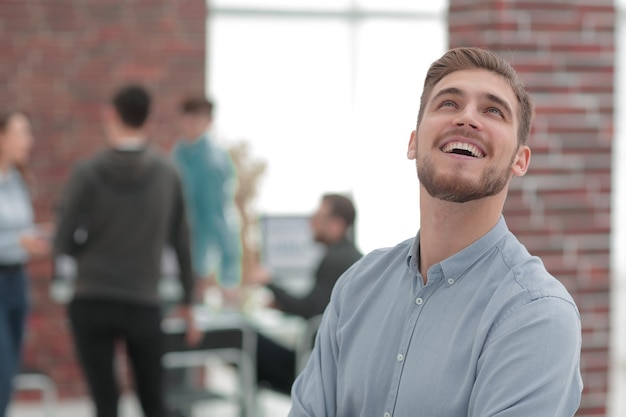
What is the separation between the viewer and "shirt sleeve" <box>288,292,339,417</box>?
1931mm

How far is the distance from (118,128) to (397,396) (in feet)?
10.2

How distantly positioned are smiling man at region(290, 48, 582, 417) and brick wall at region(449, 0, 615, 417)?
175 cm

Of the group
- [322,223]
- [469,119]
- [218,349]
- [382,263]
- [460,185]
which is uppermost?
[469,119]

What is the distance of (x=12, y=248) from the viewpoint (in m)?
5.09

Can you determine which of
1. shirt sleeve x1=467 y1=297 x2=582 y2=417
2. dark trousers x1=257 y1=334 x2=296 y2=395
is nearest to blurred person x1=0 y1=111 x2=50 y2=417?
dark trousers x1=257 y1=334 x2=296 y2=395

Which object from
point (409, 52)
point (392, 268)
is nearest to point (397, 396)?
point (392, 268)

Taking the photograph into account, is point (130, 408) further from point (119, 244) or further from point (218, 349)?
point (119, 244)

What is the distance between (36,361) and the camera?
270 inches

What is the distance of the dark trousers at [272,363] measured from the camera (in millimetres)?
5438

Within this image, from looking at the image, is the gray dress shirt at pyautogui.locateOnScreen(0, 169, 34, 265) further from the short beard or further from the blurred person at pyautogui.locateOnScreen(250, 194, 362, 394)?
the short beard

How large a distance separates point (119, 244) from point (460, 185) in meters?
3.01

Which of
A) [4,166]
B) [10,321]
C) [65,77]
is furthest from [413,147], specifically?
[65,77]

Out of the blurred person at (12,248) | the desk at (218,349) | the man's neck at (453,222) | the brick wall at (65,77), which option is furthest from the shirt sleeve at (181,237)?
the man's neck at (453,222)

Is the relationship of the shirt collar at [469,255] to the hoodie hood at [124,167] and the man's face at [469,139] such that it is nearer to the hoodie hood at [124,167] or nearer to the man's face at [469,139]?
the man's face at [469,139]
